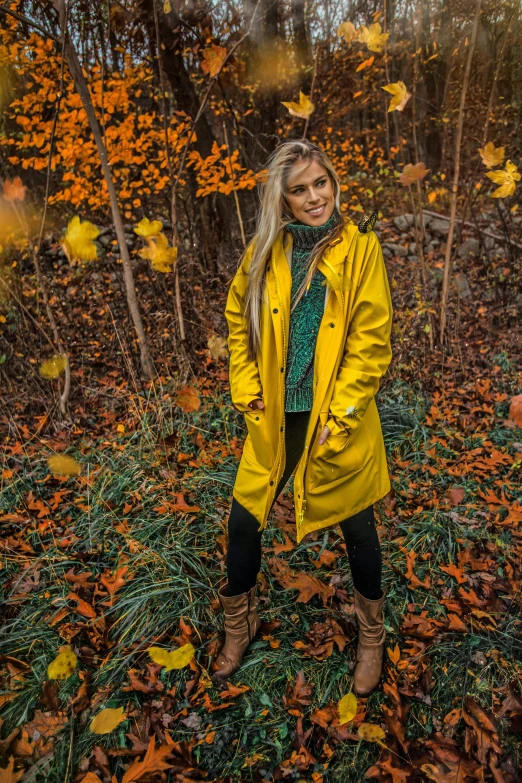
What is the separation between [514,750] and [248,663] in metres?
1.01

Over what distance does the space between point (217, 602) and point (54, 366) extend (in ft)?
7.98

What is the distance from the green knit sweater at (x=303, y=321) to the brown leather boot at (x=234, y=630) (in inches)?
32.8

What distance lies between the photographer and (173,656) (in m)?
2.02

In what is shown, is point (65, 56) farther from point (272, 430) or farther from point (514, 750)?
point (514, 750)

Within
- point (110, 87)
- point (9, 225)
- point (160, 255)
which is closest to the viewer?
point (160, 255)

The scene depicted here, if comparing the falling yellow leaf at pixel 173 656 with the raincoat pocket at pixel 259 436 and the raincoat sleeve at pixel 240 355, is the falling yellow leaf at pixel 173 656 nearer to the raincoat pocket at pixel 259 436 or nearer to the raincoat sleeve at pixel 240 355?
the raincoat pocket at pixel 259 436

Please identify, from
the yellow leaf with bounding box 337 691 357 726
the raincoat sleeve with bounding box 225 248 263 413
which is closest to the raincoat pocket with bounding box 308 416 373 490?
the raincoat sleeve with bounding box 225 248 263 413

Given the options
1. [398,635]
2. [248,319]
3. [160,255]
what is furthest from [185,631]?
[160,255]

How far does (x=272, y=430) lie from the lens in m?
1.81

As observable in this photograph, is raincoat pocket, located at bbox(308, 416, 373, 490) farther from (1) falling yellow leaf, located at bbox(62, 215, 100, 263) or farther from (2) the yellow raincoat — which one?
(1) falling yellow leaf, located at bbox(62, 215, 100, 263)

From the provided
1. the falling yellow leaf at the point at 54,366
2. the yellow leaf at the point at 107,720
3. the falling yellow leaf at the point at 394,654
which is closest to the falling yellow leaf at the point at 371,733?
the falling yellow leaf at the point at 394,654

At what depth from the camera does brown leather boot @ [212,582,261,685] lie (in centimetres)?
199

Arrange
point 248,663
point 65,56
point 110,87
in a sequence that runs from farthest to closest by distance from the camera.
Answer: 1. point 110,87
2. point 65,56
3. point 248,663

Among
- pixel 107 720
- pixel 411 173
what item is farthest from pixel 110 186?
pixel 107 720
